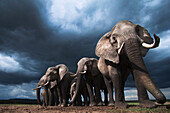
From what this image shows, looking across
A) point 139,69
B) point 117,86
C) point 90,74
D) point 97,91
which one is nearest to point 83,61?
point 90,74

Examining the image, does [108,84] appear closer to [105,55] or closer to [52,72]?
[105,55]

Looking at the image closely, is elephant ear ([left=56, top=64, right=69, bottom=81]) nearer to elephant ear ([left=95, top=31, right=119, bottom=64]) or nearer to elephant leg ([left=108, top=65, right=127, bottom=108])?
elephant ear ([left=95, top=31, right=119, bottom=64])

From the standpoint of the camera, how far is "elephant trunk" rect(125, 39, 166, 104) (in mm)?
5618

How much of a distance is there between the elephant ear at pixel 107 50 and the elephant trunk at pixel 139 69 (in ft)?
2.72

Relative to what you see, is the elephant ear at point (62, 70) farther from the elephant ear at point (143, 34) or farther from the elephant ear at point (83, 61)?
the elephant ear at point (143, 34)

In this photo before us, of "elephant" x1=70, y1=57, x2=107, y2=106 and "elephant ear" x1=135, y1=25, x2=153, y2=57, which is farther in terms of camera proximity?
"elephant" x1=70, y1=57, x2=107, y2=106

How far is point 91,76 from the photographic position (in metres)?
12.3

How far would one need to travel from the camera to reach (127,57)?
23.7 ft

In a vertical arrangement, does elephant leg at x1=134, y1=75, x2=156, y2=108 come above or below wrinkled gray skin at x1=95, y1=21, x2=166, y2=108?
below

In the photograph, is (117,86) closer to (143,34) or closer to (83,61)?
(143,34)

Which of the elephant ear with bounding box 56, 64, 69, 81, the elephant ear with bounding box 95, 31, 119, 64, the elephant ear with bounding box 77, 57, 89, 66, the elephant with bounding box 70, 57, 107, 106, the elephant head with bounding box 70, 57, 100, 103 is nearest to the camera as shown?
the elephant ear with bounding box 95, 31, 119, 64

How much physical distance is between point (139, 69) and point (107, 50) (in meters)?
2.10

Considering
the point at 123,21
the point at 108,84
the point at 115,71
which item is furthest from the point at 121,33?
the point at 108,84

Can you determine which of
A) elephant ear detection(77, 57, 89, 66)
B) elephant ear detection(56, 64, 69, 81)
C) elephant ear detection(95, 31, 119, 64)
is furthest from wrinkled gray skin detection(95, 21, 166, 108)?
elephant ear detection(56, 64, 69, 81)
